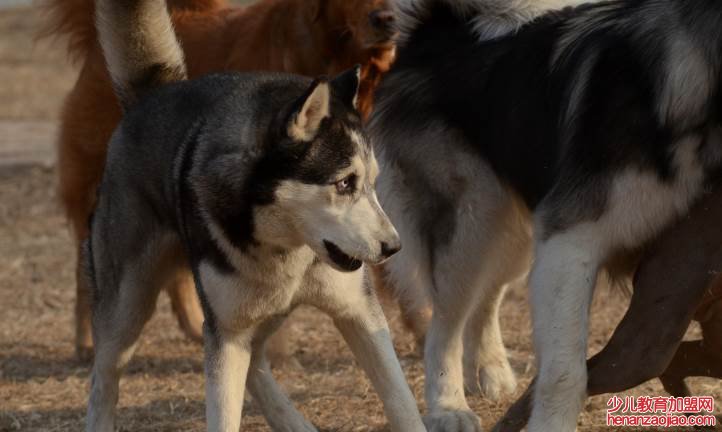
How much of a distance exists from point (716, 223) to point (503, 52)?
3.85 feet

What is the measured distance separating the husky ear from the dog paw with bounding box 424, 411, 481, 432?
1.61 m

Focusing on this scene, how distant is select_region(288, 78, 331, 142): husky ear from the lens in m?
3.85

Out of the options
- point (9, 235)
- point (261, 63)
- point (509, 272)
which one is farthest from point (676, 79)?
point (9, 235)

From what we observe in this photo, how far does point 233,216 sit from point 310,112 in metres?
0.44

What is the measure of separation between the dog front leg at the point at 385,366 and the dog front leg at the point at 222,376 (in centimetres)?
38

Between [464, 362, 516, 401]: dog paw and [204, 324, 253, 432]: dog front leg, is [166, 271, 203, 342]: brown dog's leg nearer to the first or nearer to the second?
[464, 362, 516, 401]: dog paw

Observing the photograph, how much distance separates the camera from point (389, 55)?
6246 millimetres

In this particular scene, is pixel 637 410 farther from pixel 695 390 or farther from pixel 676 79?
pixel 676 79

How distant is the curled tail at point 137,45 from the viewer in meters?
4.86

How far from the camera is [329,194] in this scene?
12.6 ft

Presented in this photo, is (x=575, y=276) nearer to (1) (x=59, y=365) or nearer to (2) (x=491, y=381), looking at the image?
(2) (x=491, y=381)

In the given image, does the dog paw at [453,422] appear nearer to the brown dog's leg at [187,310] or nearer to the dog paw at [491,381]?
the dog paw at [491,381]

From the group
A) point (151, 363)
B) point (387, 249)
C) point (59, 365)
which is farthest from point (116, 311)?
point (59, 365)

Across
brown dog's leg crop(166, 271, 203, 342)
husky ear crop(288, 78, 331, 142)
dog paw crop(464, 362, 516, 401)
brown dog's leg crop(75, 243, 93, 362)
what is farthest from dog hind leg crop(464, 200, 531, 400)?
brown dog's leg crop(75, 243, 93, 362)
